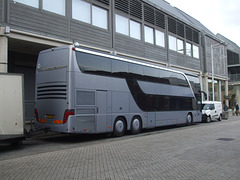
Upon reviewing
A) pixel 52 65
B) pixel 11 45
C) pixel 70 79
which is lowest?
pixel 70 79

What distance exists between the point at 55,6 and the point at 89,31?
3.01m

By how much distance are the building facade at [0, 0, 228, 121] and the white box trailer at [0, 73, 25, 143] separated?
4361mm

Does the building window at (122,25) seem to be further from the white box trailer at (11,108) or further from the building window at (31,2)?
the white box trailer at (11,108)

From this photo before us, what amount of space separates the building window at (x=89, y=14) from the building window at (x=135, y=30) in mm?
3258

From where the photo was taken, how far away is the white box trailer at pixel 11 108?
28.9ft

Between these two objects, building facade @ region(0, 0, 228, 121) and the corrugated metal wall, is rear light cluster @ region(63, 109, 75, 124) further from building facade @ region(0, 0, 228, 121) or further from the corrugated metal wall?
the corrugated metal wall

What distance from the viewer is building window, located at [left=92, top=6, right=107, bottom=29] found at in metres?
18.5

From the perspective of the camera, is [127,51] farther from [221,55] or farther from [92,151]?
[221,55]

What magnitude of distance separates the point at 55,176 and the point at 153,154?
355cm

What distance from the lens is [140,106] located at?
14391 millimetres

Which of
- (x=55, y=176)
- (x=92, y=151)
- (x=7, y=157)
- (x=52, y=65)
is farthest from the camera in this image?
(x=52, y=65)

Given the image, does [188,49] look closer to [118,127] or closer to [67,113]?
[118,127]

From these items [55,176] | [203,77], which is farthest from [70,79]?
[203,77]

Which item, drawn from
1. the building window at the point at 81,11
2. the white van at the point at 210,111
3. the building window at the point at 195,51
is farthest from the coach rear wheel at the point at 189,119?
the building window at the point at 195,51
